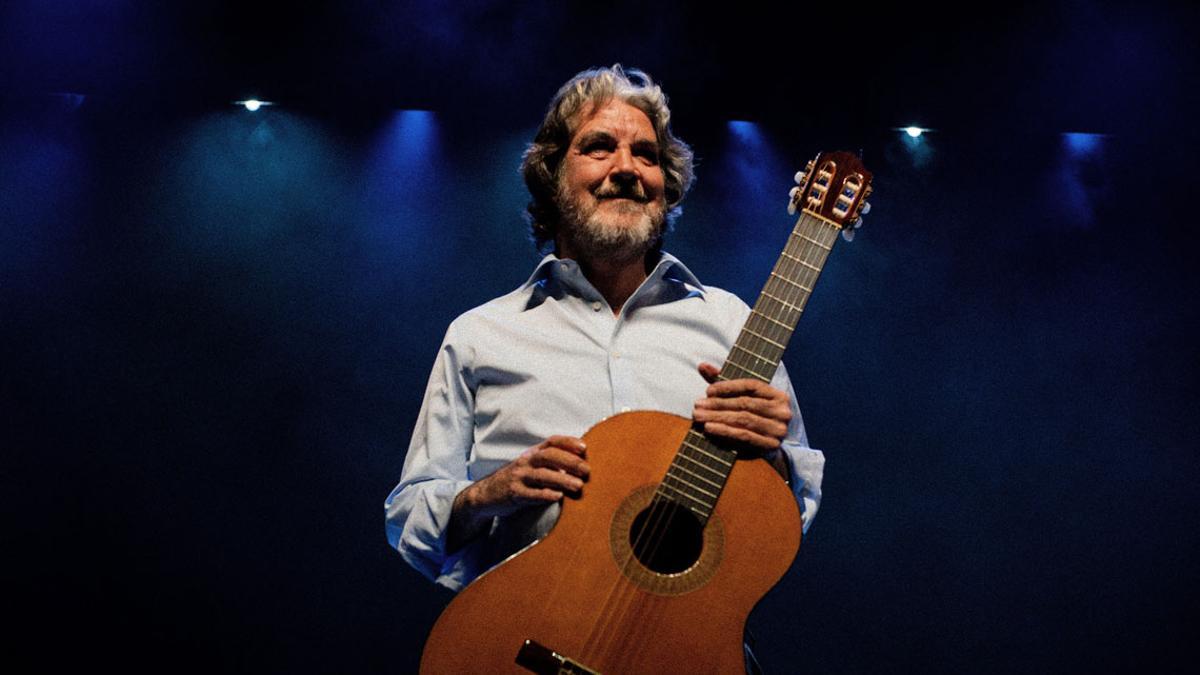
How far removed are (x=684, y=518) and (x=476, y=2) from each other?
321cm

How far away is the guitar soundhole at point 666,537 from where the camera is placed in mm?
1241

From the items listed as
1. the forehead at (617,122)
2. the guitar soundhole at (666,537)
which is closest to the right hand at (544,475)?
the guitar soundhole at (666,537)

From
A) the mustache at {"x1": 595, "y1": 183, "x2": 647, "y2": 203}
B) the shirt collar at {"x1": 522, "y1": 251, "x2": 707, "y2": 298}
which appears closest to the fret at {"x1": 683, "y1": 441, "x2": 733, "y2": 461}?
the shirt collar at {"x1": 522, "y1": 251, "x2": 707, "y2": 298}

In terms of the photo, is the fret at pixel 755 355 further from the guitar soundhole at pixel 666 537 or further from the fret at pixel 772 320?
the guitar soundhole at pixel 666 537

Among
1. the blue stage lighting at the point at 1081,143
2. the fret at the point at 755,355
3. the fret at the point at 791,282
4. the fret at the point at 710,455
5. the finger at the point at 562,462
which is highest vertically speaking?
the blue stage lighting at the point at 1081,143

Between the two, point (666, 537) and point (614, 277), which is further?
point (614, 277)

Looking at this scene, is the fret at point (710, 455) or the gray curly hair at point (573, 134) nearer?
the fret at point (710, 455)

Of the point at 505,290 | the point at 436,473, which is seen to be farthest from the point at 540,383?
the point at 505,290

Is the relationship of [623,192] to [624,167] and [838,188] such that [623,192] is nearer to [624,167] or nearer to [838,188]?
[624,167]

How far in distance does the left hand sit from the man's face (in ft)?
1.95

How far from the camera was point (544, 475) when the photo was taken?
50.1 inches

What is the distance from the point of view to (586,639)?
1186 millimetres

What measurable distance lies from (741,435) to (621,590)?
28 cm

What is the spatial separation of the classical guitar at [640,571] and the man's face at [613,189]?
2.01 ft
